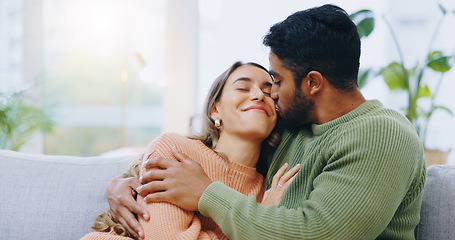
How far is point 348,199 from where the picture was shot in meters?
1.05

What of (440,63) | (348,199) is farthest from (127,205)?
(440,63)

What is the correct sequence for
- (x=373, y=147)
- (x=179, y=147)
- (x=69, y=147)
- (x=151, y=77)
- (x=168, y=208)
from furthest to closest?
Answer: (x=69, y=147), (x=151, y=77), (x=179, y=147), (x=168, y=208), (x=373, y=147)

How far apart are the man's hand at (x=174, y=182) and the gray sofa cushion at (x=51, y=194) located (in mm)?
388

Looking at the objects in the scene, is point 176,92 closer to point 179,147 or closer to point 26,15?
point 26,15

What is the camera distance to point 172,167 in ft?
4.47

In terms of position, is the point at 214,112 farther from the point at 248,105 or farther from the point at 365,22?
the point at 365,22

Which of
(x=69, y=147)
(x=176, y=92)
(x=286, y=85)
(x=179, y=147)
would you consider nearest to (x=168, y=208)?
(x=179, y=147)

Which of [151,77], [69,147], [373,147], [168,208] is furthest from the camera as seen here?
[69,147]

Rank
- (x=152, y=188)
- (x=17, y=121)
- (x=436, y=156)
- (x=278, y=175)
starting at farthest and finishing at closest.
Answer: (x=17, y=121) → (x=436, y=156) → (x=278, y=175) → (x=152, y=188)

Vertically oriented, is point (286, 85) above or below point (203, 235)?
above

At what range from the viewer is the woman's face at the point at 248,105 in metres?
1.56

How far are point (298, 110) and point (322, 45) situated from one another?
241mm

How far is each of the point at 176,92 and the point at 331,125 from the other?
2735 mm

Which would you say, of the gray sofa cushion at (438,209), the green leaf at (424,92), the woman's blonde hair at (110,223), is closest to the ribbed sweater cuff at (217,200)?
the woman's blonde hair at (110,223)
